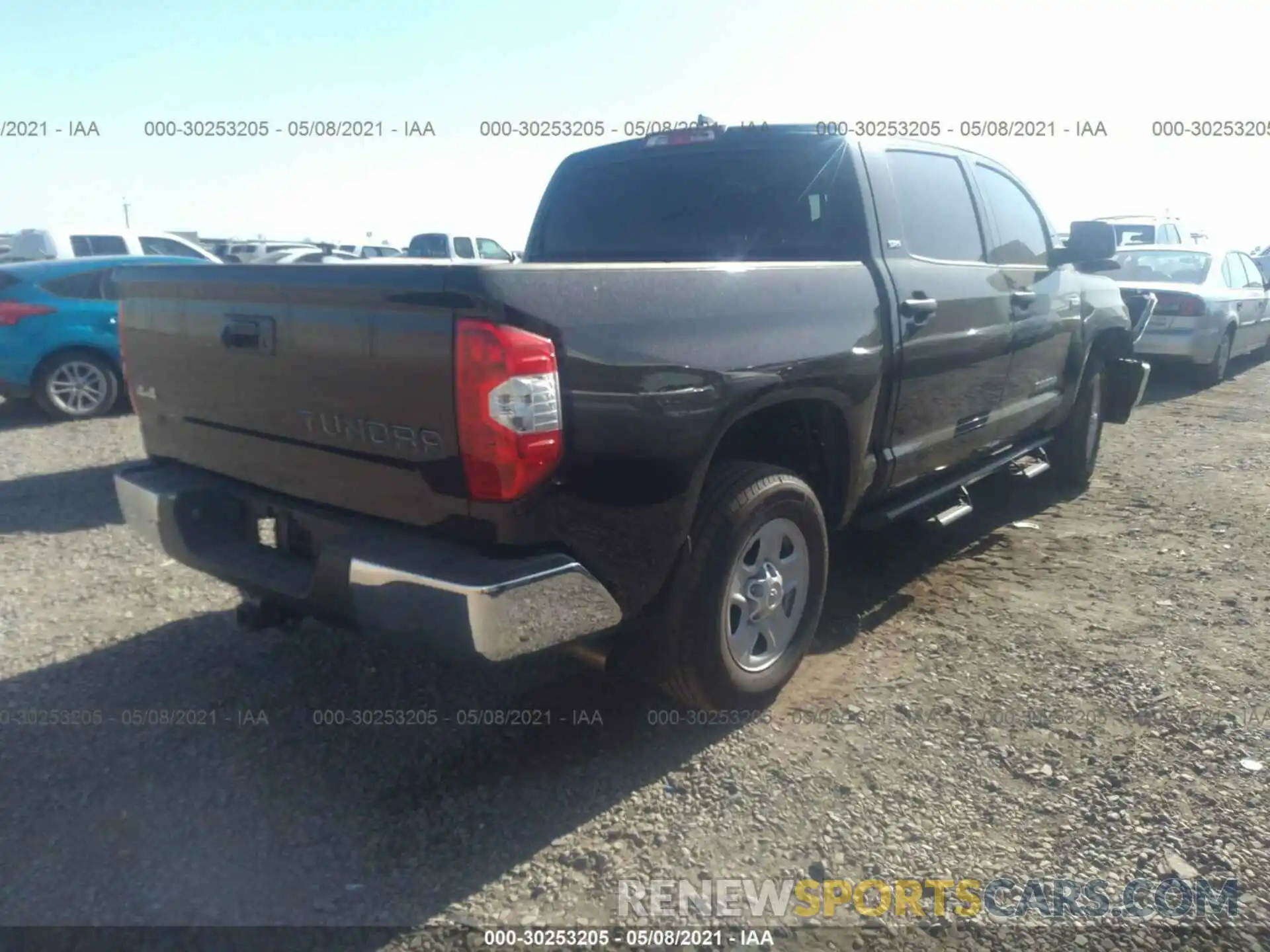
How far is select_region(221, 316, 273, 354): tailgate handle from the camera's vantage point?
275 cm

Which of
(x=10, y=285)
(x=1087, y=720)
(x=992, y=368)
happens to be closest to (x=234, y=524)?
(x=1087, y=720)

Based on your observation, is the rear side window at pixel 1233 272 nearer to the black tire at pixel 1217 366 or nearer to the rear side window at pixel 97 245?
the black tire at pixel 1217 366

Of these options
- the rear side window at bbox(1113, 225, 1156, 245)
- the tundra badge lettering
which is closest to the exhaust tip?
the tundra badge lettering

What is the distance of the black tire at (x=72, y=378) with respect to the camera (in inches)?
319

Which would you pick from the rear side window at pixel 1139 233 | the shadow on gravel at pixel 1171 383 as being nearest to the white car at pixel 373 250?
the rear side window at pixel 1139 233

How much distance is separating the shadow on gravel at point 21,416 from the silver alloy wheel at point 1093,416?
7833mm

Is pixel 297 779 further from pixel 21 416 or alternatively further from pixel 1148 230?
pixel 1148 230

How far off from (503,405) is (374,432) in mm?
431

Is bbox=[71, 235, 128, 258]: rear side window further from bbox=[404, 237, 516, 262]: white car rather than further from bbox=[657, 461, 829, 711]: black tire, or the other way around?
bbox=[657, 461, 829, 711]: black tire

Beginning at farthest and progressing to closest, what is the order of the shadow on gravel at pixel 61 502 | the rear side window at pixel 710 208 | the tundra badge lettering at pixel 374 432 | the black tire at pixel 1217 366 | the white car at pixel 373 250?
the white car at pixel 373 250 < the black tire at pixel 1217 366 < the shadow on gravel at pixel 61 502 < the rear side window at pixel 710 208 < the tundra badge lettering at pixel 374 432

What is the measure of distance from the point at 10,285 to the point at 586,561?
749 cm

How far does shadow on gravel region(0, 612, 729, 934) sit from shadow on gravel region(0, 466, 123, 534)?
6.26 feet

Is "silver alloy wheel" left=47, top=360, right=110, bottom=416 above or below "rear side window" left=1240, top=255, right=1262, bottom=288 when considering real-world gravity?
below

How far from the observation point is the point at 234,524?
307 centimetres
